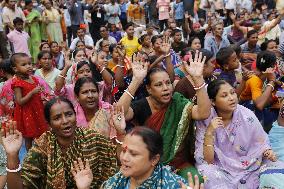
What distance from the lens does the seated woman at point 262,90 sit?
173 inches

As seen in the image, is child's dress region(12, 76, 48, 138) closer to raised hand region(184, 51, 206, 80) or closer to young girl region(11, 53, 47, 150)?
young girl region(11, 53, 47, 150)

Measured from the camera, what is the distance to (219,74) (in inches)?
204

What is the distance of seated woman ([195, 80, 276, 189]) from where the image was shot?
3.59 metres

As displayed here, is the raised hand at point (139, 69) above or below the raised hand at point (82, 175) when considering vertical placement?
above

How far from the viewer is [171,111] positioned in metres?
3.62

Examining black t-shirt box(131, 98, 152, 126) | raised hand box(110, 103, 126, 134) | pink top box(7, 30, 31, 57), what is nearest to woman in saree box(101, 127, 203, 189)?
raised hand box(110, 103, 126, 134)

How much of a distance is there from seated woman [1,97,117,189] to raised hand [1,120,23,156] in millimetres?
234

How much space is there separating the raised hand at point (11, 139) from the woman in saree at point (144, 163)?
2.30 ft

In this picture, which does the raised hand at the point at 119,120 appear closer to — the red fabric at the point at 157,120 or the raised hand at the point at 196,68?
the red fabric at the point at 157,120

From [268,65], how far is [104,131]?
73.9 inches

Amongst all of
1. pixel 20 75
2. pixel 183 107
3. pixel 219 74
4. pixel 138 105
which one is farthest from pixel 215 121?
pixel 20 75

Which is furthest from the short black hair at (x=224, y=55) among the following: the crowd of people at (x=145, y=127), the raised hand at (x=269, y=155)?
the raised hand at (x=269, y=155)

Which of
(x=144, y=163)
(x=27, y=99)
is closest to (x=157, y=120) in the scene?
(x=144, y=163)

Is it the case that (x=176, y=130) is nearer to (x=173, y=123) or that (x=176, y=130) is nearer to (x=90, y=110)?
(x=173, y=123)
